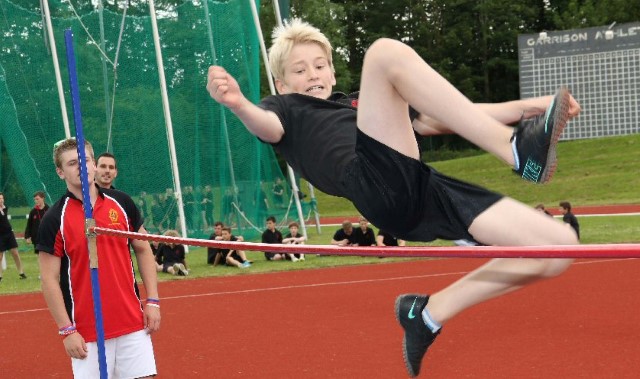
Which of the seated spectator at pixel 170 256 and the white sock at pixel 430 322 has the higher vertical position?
the white sock at pixel 430 322

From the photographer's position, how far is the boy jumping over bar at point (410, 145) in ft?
9.23

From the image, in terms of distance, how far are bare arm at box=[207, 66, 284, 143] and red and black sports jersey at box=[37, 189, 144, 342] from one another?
1069 millimetres

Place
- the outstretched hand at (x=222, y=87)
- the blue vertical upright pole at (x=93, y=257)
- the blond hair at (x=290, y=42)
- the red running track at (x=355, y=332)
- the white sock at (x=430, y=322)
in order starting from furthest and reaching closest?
→ 1. the red running track at (x=355, y=332)
2. the blue vertical upright pole at (x=93, y=257)
3. the blond hair at (x=290, y=42)
4. the white sock at (x=430, y=322)
5. the outstretched hand at (x=222, y=87)

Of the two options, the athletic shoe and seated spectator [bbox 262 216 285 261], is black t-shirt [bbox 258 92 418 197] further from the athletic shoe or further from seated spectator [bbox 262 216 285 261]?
seated spectator [bbox 262 216 285 261]

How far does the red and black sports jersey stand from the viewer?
12.7 feet

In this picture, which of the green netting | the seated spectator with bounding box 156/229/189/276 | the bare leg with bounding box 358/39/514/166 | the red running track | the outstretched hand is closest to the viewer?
the bare leg with bounding box 358/39/514/166

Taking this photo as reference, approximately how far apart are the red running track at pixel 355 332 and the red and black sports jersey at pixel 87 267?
253 cm

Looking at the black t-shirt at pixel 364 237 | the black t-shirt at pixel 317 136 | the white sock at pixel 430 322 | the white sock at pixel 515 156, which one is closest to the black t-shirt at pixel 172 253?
the black t-shirt at pixel 364 237

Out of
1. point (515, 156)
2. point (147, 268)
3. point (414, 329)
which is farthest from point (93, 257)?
point (515, 156)

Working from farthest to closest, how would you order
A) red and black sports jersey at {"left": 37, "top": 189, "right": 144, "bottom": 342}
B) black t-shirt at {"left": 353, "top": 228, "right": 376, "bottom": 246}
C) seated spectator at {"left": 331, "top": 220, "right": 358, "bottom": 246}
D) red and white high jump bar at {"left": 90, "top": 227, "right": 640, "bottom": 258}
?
seated spectator at {"left": 331, "top": 220, "right": 358, "bottom": 246} → black t-shirt at {"left": 353, "top": 228, "right": 376, "bottom": 246} → red and black sports jersey at {"left": 37, "top": 189, "right": 144, "bottom": 342} → red and white high jump bar at {"left": 90, "top": 227, "right": 640, "bottom": 258}

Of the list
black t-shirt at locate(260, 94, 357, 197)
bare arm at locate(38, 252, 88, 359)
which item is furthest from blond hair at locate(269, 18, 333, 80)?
bare arm at locate(38, 252, 88, 359)

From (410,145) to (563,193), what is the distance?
919 inches

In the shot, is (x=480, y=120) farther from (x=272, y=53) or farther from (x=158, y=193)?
(x=158, y=193)

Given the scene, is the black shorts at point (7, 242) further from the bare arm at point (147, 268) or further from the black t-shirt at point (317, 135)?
the black t-shirt at point (317, 135)
